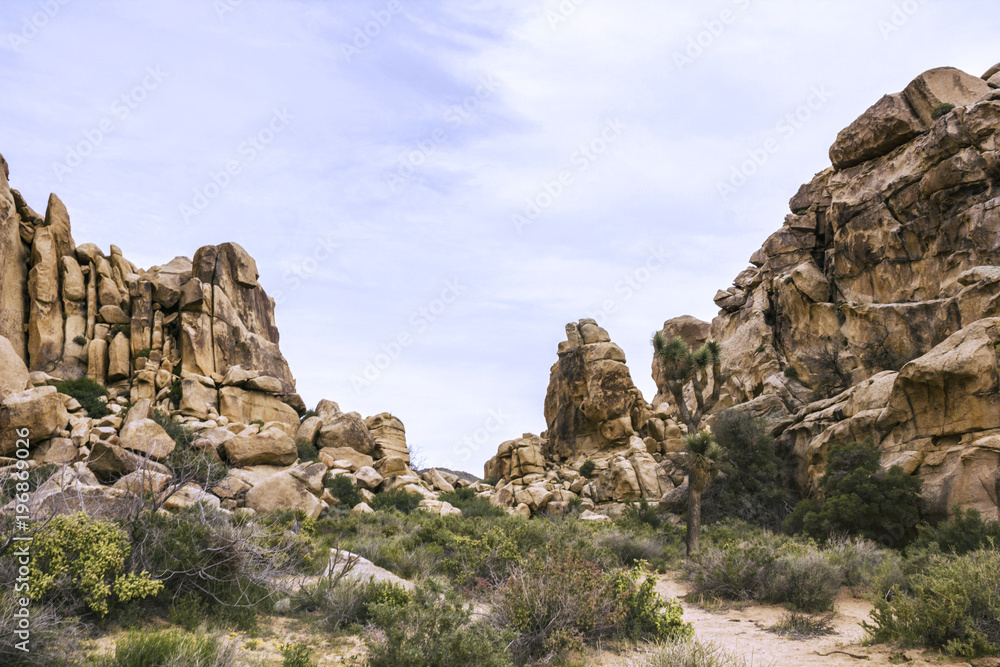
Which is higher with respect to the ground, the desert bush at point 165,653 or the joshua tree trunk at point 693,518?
the desert bush at point 165,653

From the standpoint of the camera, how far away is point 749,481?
985 inches

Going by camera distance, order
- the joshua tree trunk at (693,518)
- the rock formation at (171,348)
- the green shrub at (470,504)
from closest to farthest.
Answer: the joshua tree trunk at (693,518) < the green shrub at (470,504) < the rock formation at (171,348)

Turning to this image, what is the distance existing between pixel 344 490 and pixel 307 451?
5.78 meters

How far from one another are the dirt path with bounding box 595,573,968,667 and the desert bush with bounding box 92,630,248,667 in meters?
4.28

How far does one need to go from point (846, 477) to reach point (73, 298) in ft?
128

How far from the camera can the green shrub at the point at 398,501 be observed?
24.1 meters

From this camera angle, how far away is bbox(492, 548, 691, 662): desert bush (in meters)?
7.23

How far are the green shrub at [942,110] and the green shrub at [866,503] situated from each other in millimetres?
24085

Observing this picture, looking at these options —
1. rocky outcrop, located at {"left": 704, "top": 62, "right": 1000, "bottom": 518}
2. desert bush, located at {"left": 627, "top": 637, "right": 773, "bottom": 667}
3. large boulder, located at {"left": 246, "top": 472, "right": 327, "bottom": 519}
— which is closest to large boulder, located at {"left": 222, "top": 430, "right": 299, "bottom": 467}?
large boulder, located at {"left": 246, "top": 472, "right": 327, "bottom": 519}

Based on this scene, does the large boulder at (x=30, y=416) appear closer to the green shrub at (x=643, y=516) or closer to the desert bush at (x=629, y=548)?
the desert bush at (x=629, y=548)

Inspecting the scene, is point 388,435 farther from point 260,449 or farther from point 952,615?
point 952,615

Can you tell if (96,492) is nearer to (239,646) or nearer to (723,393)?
(239,646)

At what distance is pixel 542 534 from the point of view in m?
14.3

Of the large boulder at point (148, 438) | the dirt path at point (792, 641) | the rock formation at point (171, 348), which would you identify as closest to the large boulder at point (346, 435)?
the rock formation at point (171, 348)
